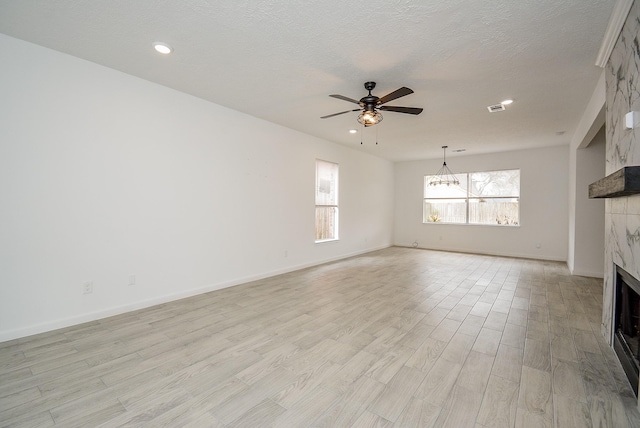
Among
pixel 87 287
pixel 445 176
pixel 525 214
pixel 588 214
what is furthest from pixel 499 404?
pixel 445 176

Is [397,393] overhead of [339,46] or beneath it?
beneath

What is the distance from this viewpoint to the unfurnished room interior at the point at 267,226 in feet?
5.97

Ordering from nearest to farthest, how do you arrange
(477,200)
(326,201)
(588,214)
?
(588,214)
(326,201)
(477,200)

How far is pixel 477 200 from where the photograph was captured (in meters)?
7.52

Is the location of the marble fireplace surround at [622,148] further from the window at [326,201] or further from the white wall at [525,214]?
the white wall at [525,214]

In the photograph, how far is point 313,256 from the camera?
5.81 metres

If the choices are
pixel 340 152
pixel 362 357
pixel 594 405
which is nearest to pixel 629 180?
pixel 594 405

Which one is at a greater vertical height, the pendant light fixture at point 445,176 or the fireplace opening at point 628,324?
the pendant light fixture at point 445,176

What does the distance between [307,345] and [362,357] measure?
1.63 ft

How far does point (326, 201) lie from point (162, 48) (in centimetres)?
422

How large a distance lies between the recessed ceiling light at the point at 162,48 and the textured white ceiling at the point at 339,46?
6 centimetres

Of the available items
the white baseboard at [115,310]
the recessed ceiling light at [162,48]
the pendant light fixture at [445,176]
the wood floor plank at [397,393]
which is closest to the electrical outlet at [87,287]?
the white baseboard at [115,310]

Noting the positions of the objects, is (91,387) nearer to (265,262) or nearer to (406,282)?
(265,262)

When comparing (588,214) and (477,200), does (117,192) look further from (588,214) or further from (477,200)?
(477,200)
